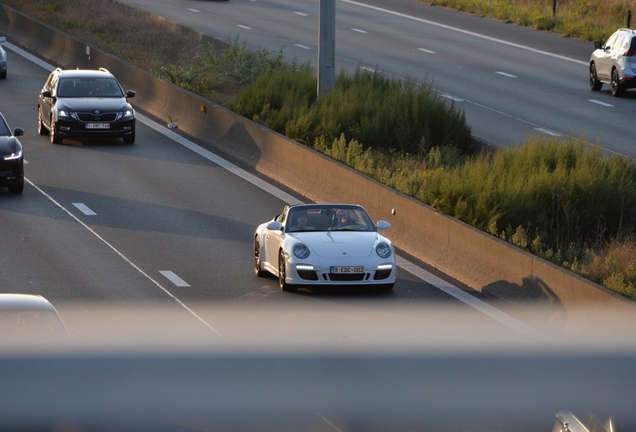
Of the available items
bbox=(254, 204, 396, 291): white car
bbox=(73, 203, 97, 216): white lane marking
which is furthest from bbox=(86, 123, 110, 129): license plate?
bbox=(254, 204, 396, 291): white car

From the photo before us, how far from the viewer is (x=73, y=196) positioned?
20.4 m

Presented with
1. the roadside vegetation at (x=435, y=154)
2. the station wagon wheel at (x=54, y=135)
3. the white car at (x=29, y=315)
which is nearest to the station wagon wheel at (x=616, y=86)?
the roadside vegetation at (x=435, y=154)

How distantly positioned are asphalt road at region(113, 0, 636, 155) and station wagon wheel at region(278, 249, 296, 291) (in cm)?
808

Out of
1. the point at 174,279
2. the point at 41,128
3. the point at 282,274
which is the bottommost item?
the point at 41,128

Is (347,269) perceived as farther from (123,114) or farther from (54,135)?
(54,135)

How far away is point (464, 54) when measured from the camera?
41312mm

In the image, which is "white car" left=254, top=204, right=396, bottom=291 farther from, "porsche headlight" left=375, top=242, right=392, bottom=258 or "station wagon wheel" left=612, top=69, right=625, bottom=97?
"station wagon wheel" left=612, top=69, right=625, bottom=97

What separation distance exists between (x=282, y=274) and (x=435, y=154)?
867cm

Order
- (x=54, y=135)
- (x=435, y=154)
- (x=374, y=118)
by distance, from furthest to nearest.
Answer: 1. (x=54, y=135)
2. (x=374, y=118)
3. (x=435, y=154)

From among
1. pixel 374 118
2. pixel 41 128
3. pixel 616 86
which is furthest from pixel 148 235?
pixel 616 86

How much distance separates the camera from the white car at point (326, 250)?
44.2 ft

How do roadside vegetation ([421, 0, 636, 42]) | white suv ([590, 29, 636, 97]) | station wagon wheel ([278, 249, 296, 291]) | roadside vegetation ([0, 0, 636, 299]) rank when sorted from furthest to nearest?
roadside vegetation ([421, 0, 636, 42]) → white suv ([590, 29, 636, 97]) → roadside vegetation ([0, 0, 636, 299]) → station wagon wheel ([278, 249, 296, 291])

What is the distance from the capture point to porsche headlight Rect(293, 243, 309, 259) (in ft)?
44.5

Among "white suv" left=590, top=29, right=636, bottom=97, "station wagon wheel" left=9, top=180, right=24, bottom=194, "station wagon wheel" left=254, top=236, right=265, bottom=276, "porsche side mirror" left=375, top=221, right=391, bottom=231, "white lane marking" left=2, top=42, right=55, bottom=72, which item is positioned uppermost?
"white suv" left=590, top=29, right=636, bottom=97
